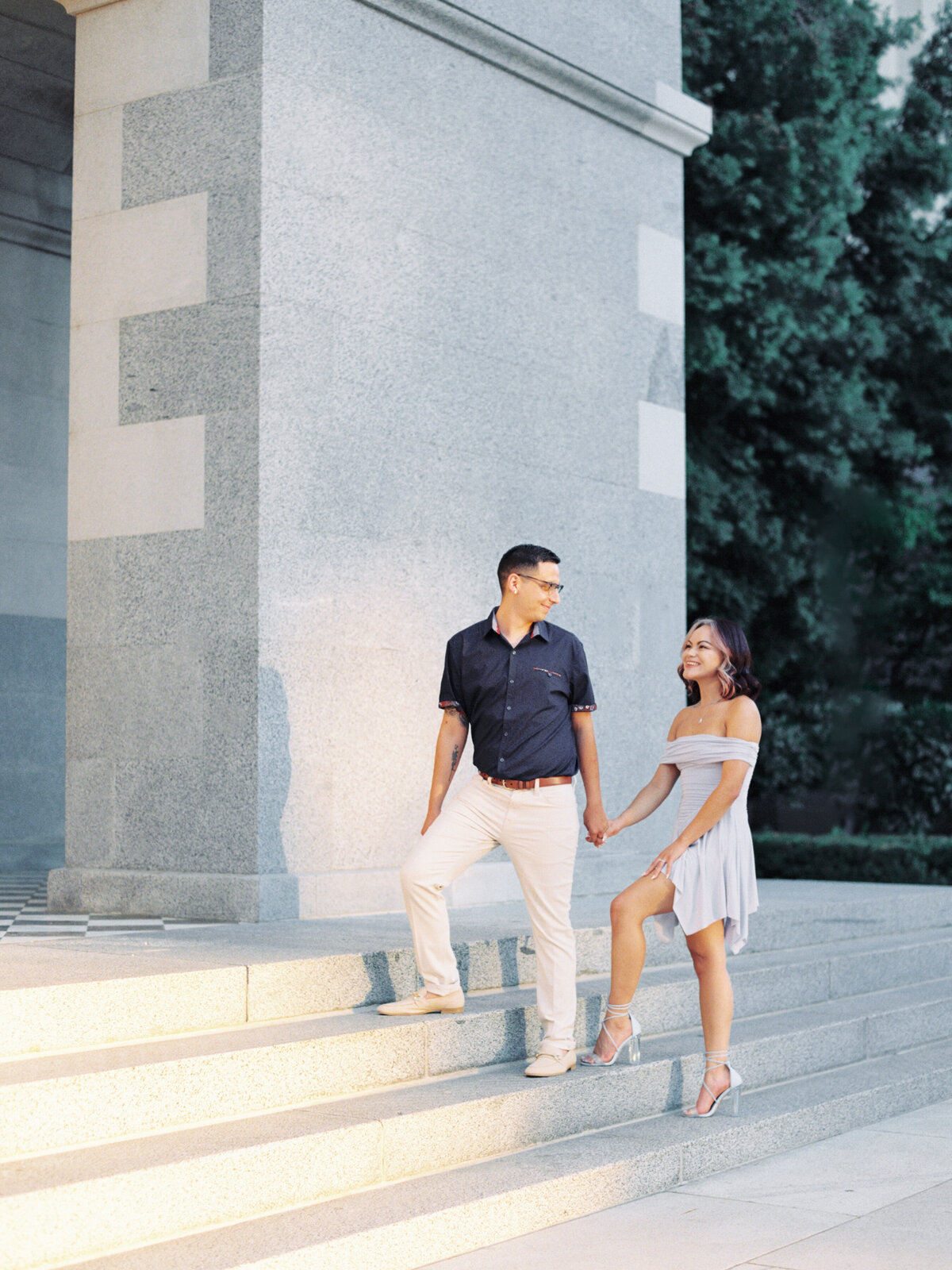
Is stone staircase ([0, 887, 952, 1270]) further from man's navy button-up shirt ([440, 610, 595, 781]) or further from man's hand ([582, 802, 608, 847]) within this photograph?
man's navy button-up shirt ([440, 610, 595, 781])

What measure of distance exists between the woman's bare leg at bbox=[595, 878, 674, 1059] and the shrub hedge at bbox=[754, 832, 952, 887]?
32.3ft

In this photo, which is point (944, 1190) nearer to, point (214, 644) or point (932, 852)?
point (214, 644)

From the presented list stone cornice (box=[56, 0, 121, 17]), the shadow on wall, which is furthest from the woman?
stone cornice (box=[56, 0, 121, 17])

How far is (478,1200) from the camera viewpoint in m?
5.02

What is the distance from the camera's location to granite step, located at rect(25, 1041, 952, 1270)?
4320 millimetres

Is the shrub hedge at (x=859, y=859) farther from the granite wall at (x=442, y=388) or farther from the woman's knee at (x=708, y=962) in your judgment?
the woman's knee at (x=708, y=962)

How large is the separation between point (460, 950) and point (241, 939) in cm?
99

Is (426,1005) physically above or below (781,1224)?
above

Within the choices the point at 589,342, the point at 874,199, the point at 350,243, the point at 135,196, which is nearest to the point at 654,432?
the point at 589,342

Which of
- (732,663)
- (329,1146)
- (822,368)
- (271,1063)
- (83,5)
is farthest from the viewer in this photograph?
(822,368)

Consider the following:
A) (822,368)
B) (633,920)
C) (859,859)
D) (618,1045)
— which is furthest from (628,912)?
(822,368)

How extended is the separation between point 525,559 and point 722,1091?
2.24m

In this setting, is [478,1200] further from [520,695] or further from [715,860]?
[520,695]

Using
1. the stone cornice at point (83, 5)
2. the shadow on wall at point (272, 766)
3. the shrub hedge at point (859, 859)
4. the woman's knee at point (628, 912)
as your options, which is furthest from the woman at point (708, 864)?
the shrub hedge at point (859, 859)
